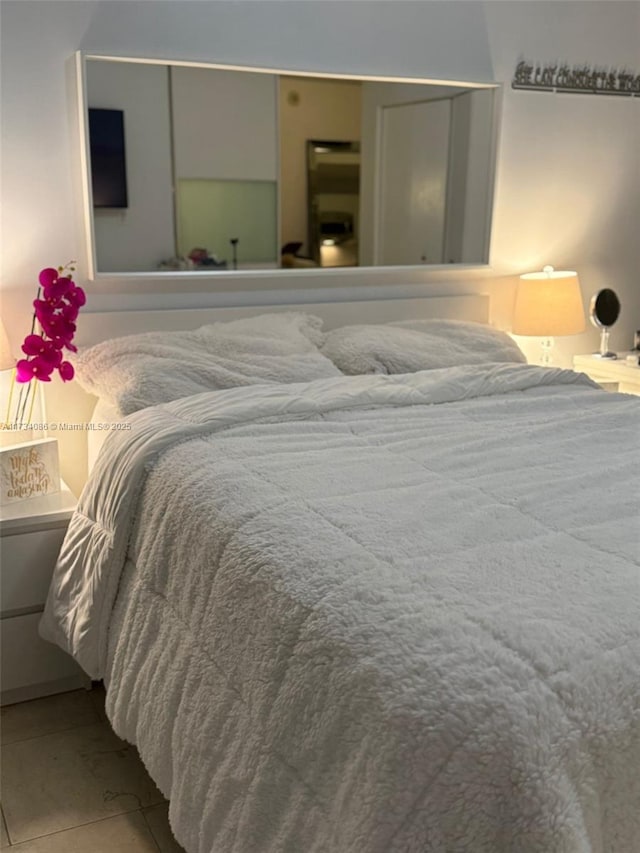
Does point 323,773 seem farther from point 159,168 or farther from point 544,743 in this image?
point 159,168

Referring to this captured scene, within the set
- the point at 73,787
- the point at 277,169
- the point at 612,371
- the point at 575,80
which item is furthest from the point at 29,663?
the point at 575,80

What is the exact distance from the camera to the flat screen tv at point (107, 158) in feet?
8.30

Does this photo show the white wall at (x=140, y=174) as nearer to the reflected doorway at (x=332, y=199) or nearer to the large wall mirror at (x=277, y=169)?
the large wall mirror at (x=277, y=169)

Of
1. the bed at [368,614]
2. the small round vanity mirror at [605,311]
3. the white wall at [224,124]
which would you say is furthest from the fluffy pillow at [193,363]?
the small round vanity mirror at [605,311]

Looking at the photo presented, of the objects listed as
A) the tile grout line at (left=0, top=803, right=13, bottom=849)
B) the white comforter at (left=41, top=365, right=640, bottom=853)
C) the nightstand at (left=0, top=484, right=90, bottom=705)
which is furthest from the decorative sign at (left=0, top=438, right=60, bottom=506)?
the tile grout line at (left=0, top=803, right=13, bottom=849)

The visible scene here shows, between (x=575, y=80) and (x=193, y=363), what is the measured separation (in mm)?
2030

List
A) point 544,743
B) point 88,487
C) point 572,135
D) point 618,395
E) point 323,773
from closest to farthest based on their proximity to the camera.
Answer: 1. point 544,743
2. point 323,773
3. point 88,487
4. point 618,395
5. point 572,135

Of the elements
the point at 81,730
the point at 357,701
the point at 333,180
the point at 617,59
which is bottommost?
the point at 81,730

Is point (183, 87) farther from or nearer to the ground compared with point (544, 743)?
farther from the ground

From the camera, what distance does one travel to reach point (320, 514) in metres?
1.51

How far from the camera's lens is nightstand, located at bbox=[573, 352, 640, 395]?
3.16 m

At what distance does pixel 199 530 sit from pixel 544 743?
0.79 metres

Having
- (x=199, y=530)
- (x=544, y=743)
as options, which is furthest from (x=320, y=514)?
(x=544, y=743)

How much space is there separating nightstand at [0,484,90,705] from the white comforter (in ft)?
0.33
